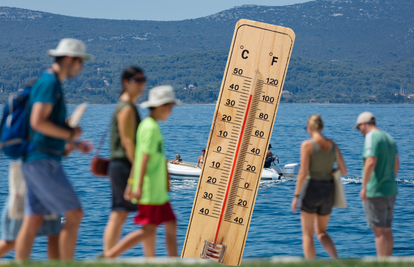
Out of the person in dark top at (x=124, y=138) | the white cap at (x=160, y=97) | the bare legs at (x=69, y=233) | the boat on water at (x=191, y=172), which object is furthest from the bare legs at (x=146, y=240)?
the boat on water at (x=191, y=172)

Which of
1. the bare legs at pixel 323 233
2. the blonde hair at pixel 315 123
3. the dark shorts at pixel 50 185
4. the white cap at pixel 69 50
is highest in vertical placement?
the white cap at pixel 69 50

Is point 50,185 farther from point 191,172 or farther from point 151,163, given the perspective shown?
point 191,172

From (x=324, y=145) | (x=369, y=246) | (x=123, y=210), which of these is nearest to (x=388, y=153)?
(x=324, y=145)

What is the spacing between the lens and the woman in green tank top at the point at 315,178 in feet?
17.0

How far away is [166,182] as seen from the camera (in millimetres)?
4492

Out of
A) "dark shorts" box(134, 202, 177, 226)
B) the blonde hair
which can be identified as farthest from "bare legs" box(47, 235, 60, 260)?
the blonde hair

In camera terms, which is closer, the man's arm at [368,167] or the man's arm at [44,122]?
the man's arm at [44,122]

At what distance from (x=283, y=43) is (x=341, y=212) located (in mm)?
14987

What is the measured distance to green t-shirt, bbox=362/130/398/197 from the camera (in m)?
5.35

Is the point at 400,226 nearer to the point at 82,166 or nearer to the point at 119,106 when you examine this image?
the point at 119,106

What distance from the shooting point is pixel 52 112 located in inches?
159

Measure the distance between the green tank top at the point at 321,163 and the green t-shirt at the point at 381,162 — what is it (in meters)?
0.39

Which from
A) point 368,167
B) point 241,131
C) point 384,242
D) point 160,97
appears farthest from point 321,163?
point 160,97

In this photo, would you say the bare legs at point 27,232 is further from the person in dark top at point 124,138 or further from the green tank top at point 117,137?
the green tank top at point 117,137
